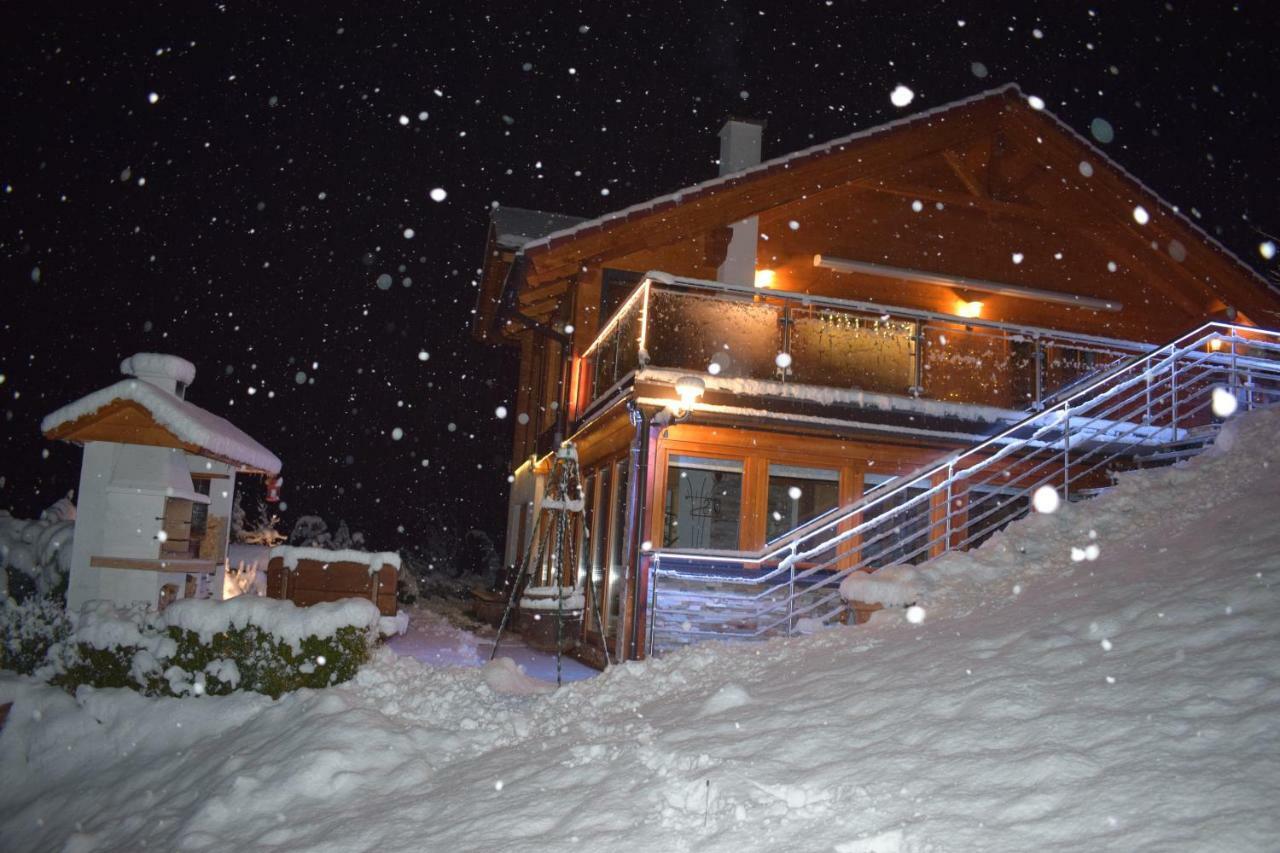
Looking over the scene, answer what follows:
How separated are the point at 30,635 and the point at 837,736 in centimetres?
668

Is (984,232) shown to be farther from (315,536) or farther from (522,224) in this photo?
(315,536)

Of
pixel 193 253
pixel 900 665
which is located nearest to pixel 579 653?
pixel 900 665

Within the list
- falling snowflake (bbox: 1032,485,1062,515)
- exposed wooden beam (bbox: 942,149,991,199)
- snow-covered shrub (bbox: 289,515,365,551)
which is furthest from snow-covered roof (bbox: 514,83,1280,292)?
snow-covered shrub (bbox: 289,515,365,551)

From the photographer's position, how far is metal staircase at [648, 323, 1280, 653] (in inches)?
359

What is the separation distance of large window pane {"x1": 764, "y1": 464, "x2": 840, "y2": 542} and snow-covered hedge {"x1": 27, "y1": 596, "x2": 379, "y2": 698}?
19.5ft

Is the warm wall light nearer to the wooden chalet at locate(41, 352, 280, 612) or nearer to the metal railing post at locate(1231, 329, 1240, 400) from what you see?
the wooden chalet at locate(41, 352, 280, 612)

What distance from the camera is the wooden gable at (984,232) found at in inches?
519

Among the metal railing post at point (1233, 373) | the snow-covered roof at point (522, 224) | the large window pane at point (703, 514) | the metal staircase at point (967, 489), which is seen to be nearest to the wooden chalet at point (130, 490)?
the metal staircase at point (967, 489)

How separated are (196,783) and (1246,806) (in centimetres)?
568

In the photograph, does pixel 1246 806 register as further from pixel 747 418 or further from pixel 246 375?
pixel 246 375

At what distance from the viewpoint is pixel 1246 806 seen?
2.86 m

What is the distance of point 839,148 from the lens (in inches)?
507

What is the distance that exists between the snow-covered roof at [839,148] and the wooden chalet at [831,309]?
0.04 meters

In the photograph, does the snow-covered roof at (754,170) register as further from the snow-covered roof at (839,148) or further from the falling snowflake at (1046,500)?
the falling snowflake at (1046,500)
